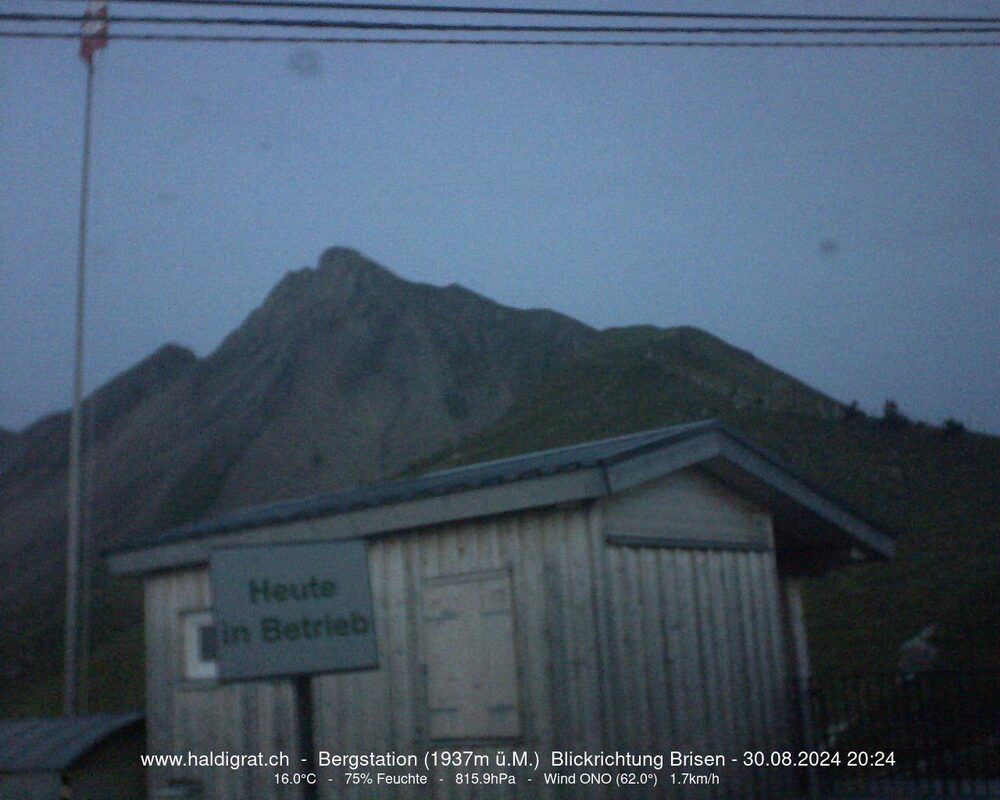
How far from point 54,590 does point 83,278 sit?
33699 millimetres

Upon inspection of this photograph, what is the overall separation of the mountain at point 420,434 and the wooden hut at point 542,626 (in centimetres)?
759

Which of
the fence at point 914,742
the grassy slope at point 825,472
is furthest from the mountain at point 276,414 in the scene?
the fence at point 914,742

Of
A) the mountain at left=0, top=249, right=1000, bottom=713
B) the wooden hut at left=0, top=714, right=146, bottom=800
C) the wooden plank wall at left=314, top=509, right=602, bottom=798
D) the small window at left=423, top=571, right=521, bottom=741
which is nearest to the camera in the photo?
the wooden plank wall at left=314, top=509, right=602, bottom=798

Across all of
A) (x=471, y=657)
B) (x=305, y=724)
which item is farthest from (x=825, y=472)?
(x=305, y=724)

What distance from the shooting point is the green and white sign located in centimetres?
548

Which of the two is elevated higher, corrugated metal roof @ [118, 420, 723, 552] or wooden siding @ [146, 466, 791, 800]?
corrugated metal roof @ [118, 420, 723, 552]

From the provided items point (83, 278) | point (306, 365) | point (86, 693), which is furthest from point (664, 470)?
point (306, 365)

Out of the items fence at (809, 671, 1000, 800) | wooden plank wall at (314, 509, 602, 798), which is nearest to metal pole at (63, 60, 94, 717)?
wooden plank wall at (314, 509, 602, 798)

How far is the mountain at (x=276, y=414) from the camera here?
56.3 m

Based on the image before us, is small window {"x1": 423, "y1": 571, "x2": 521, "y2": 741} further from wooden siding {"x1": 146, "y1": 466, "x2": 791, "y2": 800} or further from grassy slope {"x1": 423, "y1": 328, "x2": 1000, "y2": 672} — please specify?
grassy slope {"x1": 423, "y1": 328, "x2": 1000, "y2": 672}

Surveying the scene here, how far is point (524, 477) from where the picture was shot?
9117 mm

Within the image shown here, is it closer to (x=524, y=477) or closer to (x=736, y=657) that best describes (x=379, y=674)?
(x=524, y=477)

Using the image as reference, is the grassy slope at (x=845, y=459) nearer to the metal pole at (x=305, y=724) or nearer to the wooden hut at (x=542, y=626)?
the wooden hut at (x=542, y=626)

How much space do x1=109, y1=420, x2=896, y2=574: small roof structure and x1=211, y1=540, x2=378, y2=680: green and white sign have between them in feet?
9.92
